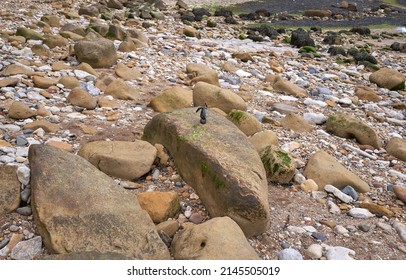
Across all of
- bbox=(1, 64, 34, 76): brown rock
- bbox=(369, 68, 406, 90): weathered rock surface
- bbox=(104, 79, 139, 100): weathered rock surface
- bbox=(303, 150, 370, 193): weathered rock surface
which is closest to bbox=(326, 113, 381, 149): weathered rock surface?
bbox=(303, 150, 370, 193): weathered rock surface

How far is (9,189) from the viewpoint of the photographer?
3693 mm

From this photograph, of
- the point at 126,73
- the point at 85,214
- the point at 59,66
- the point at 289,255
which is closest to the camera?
the point at 85,214

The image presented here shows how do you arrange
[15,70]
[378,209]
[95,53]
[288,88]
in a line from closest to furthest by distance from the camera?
[378,209] < [15,70] < [95,53] < [288,88]

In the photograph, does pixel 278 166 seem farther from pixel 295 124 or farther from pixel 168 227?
pixel 295 124

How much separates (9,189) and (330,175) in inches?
149

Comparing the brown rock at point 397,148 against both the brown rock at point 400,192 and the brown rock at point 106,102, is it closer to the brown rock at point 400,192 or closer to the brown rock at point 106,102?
the brown rock at point 400,192

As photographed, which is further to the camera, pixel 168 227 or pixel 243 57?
pixel 243 57

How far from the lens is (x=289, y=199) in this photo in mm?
4578

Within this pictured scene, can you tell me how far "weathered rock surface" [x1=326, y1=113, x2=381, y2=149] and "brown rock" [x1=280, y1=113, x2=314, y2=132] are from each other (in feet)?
1.32

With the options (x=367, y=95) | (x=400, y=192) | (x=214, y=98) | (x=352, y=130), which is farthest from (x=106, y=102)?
(x=367, y=95)

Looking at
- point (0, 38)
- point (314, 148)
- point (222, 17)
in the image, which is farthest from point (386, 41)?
point (0, 38)

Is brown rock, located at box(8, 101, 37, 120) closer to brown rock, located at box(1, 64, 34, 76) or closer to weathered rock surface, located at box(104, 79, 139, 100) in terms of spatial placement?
weathered rock surface, located at box(104, 79, 139, 100)

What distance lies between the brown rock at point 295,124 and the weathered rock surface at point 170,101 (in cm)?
171

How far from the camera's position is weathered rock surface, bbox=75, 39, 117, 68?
8.34m
